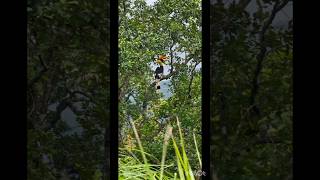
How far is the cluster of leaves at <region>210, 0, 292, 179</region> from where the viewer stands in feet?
8.37

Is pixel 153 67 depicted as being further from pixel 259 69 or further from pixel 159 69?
pixel 259 69

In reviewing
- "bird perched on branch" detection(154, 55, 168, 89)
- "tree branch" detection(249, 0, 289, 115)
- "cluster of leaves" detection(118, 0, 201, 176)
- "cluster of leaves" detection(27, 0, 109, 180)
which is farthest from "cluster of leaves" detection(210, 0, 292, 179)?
"bird perched on branch" detection(154, 55, 168, 89)

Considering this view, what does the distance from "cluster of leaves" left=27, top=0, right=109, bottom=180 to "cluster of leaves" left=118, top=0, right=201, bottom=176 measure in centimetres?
524

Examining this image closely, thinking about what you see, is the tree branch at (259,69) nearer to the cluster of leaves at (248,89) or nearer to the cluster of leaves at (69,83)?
the cluster of leaves at (248,89)

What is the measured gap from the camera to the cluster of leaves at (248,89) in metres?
2.55

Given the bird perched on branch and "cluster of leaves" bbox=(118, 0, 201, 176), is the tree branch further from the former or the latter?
the bird perched on branch

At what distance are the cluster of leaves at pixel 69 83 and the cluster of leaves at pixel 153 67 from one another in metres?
5.24

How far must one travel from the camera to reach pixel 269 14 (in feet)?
8.49

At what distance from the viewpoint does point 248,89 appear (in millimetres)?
2594

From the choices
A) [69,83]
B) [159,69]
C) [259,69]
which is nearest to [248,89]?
[259,69]

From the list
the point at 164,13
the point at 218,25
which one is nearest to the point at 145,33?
the point at 164,13

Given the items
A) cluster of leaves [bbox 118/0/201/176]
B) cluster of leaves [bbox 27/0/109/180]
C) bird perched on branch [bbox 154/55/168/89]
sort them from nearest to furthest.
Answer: cluster of leaves [bbox 27/0/109/180] → cluster of leaves [bbox 118/0/201/176] → bird perched on branch [bbox 154/55/168/89]

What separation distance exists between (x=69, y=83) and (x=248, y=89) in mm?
955

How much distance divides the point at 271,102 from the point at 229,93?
0.23 meters
